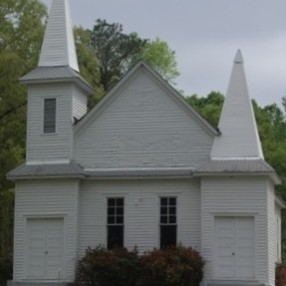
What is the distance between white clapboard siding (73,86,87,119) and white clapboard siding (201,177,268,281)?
608cm

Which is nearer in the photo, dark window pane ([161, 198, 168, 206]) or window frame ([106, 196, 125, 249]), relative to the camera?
dark window pane ([161, 198, 168, 206])

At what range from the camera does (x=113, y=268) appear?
32.8 m

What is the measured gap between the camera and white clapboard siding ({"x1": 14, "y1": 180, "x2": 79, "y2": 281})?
3422 cm

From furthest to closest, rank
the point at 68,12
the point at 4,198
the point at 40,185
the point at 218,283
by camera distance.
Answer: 1. the point at 4,198
2. the point at 68,12
3. the point at 40,185
4. the point at 218,283

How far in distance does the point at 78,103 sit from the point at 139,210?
5.01 metres

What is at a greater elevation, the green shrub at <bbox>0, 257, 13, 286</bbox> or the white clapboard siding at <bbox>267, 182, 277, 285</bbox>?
the white clapboard siding at <bbox>267, 182, 277, 285</bbox>

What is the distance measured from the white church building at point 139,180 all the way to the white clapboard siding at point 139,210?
0.04 meters

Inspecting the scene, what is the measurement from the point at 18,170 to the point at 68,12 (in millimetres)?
7052

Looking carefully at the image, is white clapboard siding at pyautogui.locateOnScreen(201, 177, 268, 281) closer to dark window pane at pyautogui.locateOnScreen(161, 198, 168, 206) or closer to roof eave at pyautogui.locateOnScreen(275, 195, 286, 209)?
dark window pane at pyautogui.locateOnScreen(161, 198, 168, 206)

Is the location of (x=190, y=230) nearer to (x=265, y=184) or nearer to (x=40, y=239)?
(x=265, y=184)

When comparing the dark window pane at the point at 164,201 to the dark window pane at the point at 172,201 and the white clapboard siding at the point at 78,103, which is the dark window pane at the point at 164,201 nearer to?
the dark window pane at the point at 172,201

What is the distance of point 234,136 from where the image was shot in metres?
34.3

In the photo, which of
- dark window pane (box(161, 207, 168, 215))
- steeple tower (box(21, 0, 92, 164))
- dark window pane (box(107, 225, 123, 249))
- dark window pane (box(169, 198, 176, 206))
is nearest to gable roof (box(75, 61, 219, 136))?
steeple tower (box(21, 0, 92, 164))

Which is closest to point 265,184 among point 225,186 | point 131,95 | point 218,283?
point 225,186
